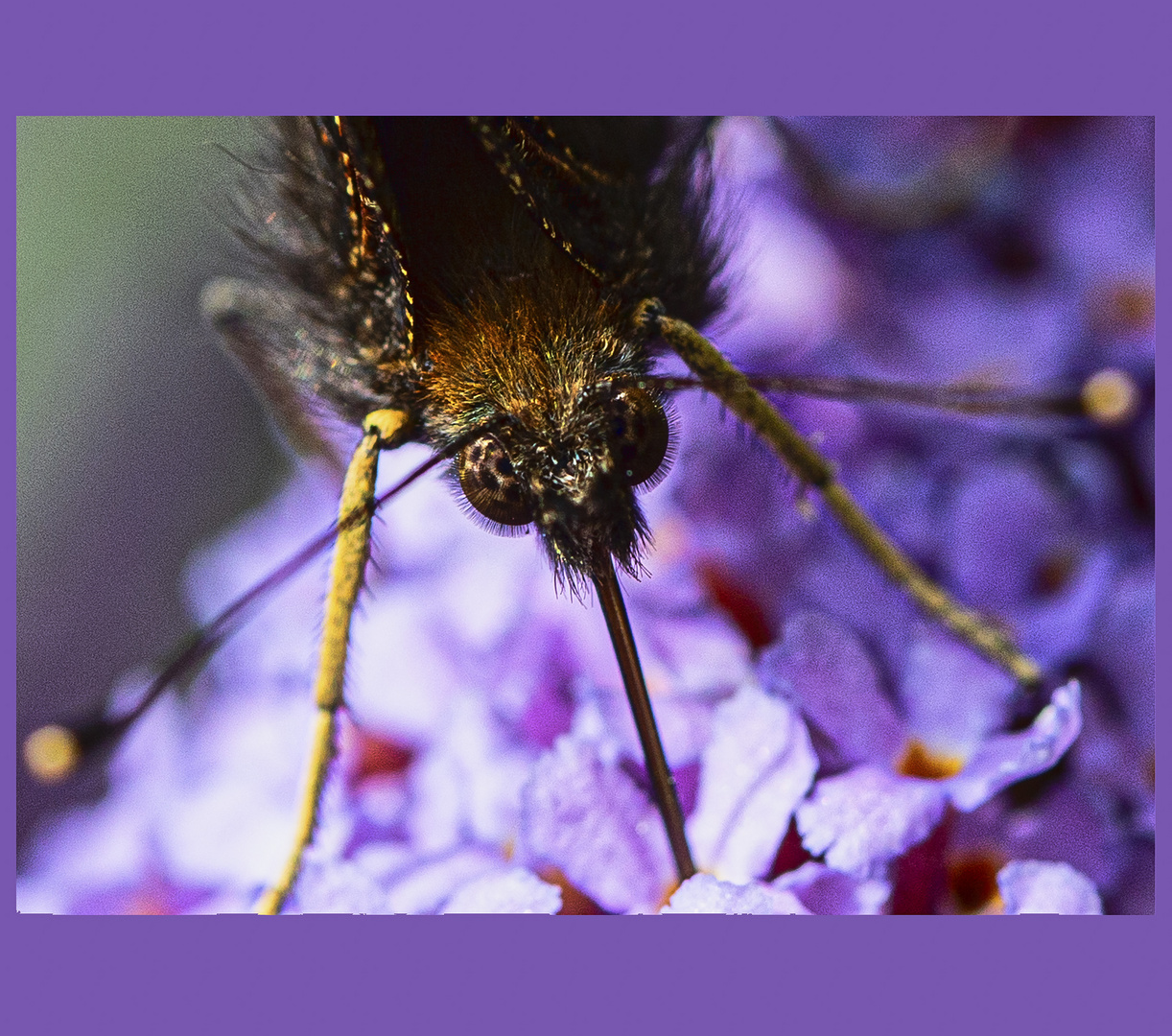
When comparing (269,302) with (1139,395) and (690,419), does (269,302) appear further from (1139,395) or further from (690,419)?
(1139,395)

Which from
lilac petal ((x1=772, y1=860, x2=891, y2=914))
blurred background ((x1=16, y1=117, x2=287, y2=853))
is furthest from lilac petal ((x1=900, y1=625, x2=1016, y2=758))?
blurred background ((x1=16, y1=117, x2=287, y2=853))

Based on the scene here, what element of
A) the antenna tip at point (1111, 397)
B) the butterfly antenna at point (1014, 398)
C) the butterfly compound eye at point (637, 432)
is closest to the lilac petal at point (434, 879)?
the butterfly compound eye at point (637, 432)

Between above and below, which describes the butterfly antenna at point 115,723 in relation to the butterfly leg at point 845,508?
below

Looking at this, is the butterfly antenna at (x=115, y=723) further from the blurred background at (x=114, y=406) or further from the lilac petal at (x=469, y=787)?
the lilac petal at (x=469, y=787)

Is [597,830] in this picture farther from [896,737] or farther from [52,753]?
[52,753]


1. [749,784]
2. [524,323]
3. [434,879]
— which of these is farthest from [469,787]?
[524,323]
